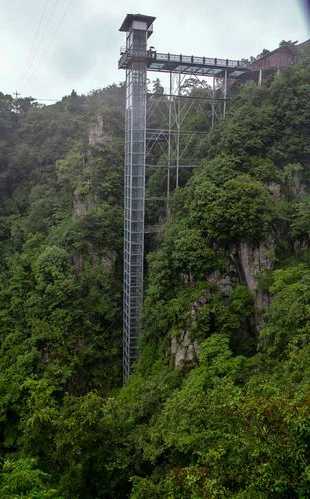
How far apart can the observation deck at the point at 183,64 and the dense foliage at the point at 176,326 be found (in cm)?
176

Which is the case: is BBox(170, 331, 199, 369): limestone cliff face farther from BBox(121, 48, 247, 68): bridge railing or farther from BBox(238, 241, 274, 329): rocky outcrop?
BBox(121, 48, 247, 68): bridge railing

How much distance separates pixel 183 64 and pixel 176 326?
48.3 feet

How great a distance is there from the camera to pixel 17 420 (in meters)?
20.1

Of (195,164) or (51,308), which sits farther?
(195,164)

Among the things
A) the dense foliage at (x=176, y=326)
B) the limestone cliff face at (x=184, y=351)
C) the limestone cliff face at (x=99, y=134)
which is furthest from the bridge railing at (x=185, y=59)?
the limestone cliff face at (x=184, y=351)

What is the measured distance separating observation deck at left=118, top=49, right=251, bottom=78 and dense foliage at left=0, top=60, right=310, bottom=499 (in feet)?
5.76

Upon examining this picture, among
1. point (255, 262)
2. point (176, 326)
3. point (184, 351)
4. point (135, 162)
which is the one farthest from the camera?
point (135, 162)

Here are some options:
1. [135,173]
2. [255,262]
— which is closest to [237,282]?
[255,262]

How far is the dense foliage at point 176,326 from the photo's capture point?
963cm

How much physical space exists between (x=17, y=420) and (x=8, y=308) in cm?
637

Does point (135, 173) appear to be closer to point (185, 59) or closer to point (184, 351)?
point (185, 59)

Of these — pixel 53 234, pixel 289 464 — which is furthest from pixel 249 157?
pixel 289 464

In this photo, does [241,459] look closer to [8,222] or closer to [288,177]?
[288,177]

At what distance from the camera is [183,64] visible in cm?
2434
